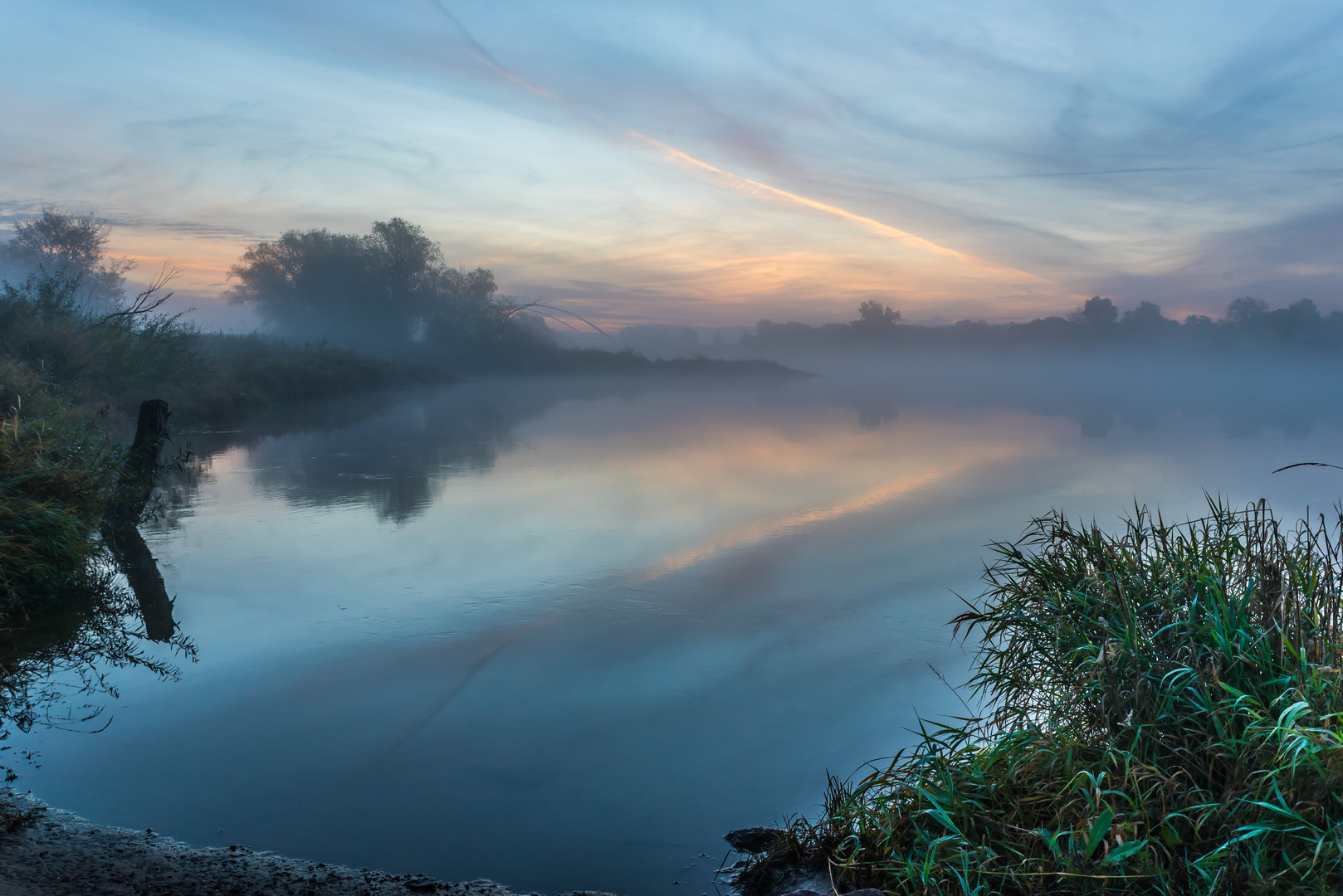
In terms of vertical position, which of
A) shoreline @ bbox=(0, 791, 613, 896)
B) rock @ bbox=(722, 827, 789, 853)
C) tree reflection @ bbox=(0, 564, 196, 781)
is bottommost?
tree reflection @ bbox=(0, 564, 196, 781)

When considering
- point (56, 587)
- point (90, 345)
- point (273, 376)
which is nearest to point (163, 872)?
point (56, 587)

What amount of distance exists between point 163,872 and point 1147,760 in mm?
3782

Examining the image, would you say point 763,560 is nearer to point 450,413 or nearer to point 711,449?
point 711,449

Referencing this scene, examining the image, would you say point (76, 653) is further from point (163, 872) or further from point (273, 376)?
point (273, 376)

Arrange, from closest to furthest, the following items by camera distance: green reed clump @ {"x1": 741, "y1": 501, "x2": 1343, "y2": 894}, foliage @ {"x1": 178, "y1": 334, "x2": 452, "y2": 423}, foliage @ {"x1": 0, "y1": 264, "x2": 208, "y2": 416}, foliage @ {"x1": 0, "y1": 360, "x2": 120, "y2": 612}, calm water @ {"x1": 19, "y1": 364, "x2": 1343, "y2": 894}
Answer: green reed clump @ {"x1": 741, "y1": 501, "x2": 1343, "y2": 894} < calm water @ {"x1": 19, "y1": 364, "x2": 1343, "y2": 894} < foliage @ {"x1": 0, "y1": 360, "x2": 120, "y2": 612} < foliage @ {"x1": 0, "y1": 264, "x2": 208, "y2": 416} < foliage @ {"x1": 178, "y1": 334, "x2": 452, "y2": 423}

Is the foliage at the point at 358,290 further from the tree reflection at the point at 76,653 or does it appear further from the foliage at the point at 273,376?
the tree reflection at the point at 76,653

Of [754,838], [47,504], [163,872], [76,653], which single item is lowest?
[76,653]

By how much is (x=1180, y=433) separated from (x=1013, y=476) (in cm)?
1107

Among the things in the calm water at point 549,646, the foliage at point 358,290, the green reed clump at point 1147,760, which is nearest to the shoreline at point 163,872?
the calm water at point 549,646

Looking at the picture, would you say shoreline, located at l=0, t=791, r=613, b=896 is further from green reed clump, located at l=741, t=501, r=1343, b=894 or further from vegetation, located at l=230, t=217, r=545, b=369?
vegetation, located at l=230, t=217, r=545, b=369

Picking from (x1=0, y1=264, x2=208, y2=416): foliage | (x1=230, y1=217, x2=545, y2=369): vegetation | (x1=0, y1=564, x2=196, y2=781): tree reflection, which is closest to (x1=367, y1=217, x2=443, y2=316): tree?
(x1=230, y1=217, x2=545, y2=369): vegetation

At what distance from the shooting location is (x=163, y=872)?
2.99 m

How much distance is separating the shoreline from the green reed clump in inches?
50.5

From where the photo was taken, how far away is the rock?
3371mm
